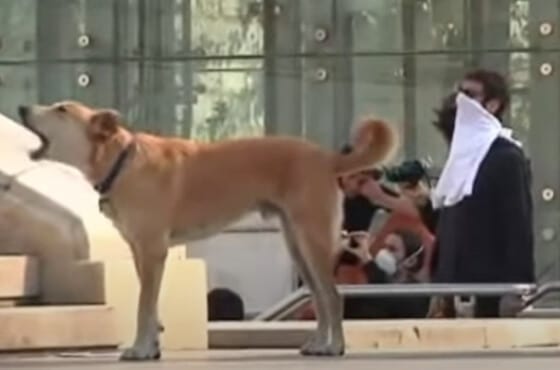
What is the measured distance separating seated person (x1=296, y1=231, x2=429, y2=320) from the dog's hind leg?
3856 millimetres

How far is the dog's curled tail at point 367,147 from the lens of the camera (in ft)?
30.3

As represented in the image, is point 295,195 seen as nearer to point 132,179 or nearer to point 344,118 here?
point 132,179

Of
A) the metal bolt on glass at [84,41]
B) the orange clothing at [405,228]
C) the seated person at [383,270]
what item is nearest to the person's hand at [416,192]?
the orange clothing at [405,228]

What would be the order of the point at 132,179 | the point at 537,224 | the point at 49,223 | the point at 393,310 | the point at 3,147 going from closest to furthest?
1. the point at 132,179
2. the point at 49,223
3. the point at 3,147
4. the point at 393,310
5. the point at 537,224

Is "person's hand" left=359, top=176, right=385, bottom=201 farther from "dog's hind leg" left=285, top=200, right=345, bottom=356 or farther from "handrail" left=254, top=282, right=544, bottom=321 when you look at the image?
"dog's hind leg" left=285, top=200, right=345, bottom=356

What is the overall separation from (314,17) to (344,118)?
103cm

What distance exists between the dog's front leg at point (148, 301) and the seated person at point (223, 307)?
437cm

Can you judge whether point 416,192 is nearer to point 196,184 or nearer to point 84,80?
point 196,184

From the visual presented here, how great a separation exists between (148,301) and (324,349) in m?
0.83

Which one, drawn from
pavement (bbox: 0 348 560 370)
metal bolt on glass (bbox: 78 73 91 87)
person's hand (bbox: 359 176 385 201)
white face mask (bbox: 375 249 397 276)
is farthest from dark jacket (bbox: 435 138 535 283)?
metal bolt on glass (bbox: 78 73 91 87)

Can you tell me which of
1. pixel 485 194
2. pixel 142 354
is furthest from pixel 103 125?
pixel 485 194

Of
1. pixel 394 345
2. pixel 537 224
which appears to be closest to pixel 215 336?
pixel 394 345

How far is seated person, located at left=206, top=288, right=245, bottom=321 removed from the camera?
45.5 feet

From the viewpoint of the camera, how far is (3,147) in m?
11.2
